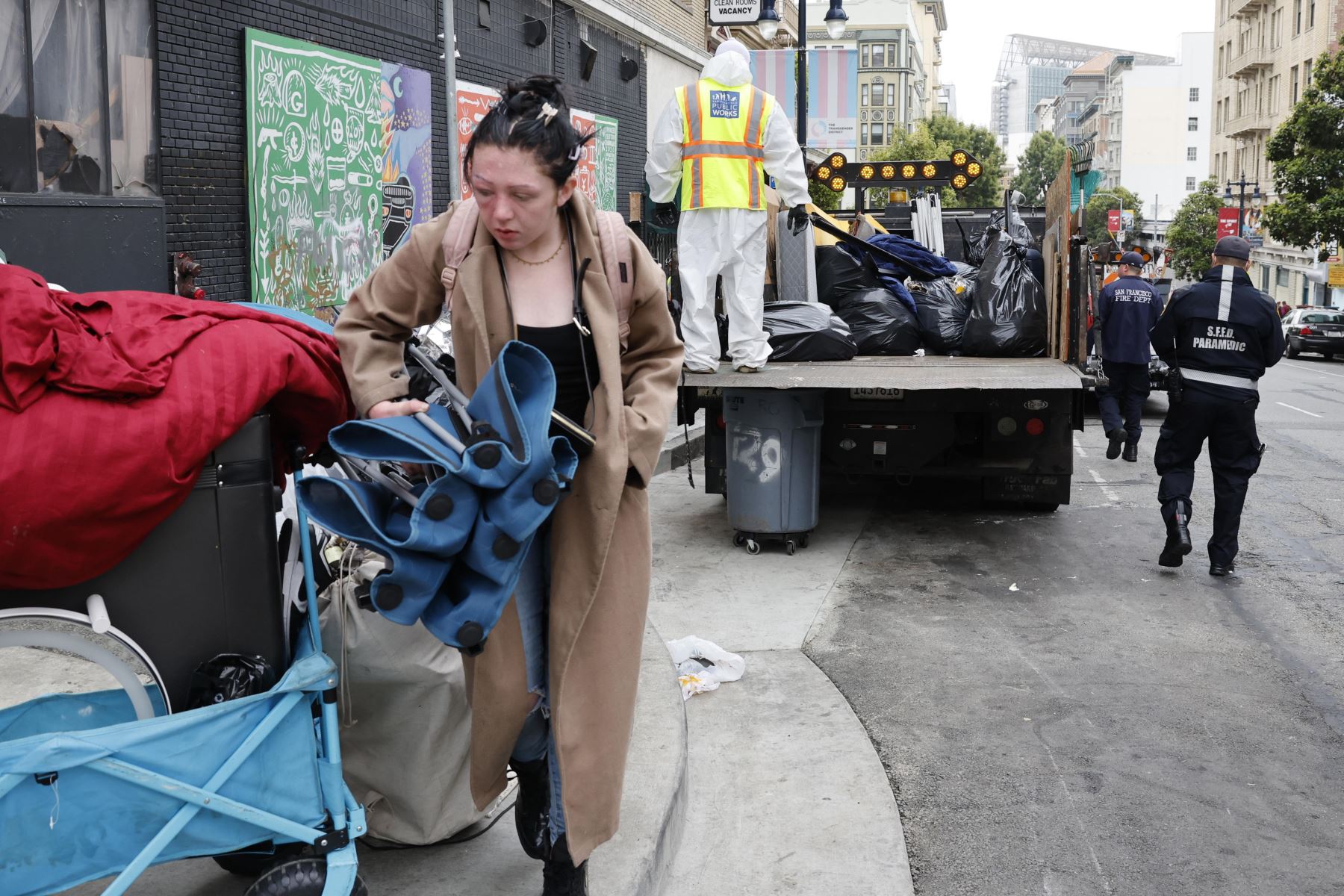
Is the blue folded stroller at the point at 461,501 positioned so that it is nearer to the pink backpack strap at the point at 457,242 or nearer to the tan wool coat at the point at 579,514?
the tan wool coat at the point at 579,514

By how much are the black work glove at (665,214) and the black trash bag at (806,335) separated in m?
1.07

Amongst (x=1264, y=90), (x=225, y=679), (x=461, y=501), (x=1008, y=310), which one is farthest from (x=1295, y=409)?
(x=1264, y=90)

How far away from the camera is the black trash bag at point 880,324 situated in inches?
359

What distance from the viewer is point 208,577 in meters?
2.47

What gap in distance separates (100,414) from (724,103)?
5.86 m

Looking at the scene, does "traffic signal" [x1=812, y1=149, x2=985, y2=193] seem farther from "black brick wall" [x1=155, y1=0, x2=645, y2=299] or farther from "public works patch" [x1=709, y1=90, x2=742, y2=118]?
"public works patch" [x1=709, y1=90, x2=742, y2=118]

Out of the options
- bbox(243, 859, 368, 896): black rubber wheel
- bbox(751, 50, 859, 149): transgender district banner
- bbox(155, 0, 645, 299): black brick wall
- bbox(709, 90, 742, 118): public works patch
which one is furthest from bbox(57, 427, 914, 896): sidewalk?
bbox(751, 50, 859, 149): transgender district banner

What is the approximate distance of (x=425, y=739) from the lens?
3111 mm

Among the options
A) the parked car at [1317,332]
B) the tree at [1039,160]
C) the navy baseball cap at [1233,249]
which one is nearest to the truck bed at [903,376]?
the navy baseball cap at [1233,249]

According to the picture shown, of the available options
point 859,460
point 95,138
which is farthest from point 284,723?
point 95,138

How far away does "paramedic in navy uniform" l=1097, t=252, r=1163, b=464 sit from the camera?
1197 cm

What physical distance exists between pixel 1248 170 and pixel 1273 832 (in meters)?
75.2

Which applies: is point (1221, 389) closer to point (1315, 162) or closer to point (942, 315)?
point (942, 315)

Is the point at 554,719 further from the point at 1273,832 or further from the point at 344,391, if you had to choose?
the point at 1273,832
